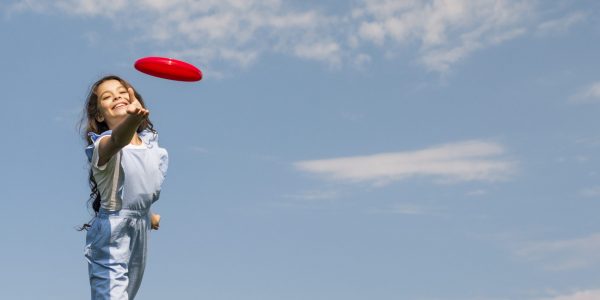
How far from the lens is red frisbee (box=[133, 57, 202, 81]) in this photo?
7.36 metres

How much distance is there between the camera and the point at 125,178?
21.0ft

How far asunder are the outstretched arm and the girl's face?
0.55 metres

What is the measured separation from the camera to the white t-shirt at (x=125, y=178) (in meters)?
6.38

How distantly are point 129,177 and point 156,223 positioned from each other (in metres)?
0.67

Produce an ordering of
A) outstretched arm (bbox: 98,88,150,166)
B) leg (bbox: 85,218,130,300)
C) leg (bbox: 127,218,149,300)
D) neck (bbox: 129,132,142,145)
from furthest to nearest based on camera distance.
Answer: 1. neck (bbox: 129,132,142,145)
2. leg (bbox: 127,218,149,300)
3. leg (bbox: 85,218,130,300)
4. outstretched arm (bbox: 98,88,150,166)

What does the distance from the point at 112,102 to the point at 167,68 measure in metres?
0.76

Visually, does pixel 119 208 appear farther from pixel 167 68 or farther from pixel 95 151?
pixel 167 68

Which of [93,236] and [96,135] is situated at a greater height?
[96,135]

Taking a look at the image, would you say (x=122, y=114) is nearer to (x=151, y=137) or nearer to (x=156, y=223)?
(x=151, y=137)

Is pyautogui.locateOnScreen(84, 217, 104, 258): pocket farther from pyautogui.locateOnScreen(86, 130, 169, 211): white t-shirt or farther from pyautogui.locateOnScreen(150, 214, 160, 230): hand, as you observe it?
pyautogui.locateOnScreen(150, 214, 160, 230): hand

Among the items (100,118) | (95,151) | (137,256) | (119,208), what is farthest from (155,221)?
(100,118)

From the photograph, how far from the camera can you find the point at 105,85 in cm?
691

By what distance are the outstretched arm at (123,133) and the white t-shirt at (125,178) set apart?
101mm

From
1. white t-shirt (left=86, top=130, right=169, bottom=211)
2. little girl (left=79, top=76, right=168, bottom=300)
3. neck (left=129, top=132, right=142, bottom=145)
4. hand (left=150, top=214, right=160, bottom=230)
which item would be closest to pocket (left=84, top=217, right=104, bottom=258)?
little girl (left=79, top=76, right=168, bottom=300)
